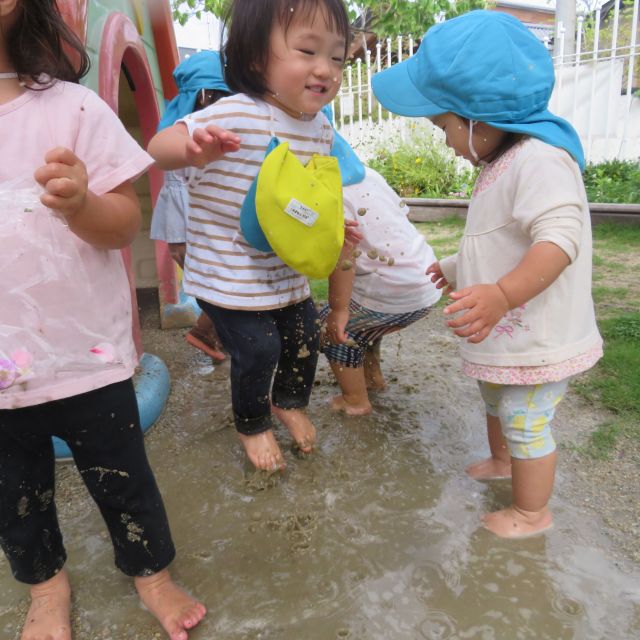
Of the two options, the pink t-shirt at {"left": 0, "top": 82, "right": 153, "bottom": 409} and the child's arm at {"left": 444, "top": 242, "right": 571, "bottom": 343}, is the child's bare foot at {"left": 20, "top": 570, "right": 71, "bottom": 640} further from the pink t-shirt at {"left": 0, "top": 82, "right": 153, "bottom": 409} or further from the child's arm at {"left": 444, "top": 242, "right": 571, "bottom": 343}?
the child's arm at {"left": 444, "top": 242, "right": 571, "bottom": 343}

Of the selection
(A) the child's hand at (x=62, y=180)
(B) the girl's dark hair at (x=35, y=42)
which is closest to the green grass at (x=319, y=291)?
(B) the girl's dark hair at (x=35, y=42)

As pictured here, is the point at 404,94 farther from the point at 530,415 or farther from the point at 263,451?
the point at 263,451

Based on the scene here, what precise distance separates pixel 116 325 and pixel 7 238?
31 centimetres

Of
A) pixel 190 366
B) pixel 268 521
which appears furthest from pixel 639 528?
pixel 190 366

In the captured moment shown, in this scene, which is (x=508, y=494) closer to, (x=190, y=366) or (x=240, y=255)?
(x=240, y=255)

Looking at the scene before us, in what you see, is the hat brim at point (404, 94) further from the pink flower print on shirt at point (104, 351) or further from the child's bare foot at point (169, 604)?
the child's bare foot at point (169, 604)

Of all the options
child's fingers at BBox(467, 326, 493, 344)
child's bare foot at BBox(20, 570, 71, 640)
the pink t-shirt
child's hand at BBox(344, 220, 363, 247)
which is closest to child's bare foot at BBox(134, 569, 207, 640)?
child's bare foot at BBox(20, 570, 71, 640)

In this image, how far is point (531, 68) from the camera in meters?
1.66

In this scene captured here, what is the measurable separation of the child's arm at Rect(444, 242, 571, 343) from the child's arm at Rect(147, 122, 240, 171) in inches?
28.8

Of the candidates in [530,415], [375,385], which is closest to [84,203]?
[530,415]

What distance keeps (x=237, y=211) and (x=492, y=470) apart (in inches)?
51.6

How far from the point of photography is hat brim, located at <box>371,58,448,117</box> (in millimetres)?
1837

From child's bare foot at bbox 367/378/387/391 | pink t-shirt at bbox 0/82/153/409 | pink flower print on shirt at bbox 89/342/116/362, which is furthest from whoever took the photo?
child's bare foot at bbox 367/378/387/391

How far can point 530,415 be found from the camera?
1.79 m
